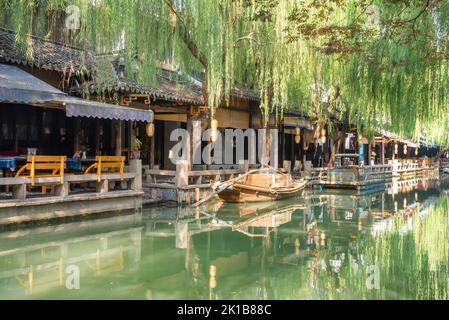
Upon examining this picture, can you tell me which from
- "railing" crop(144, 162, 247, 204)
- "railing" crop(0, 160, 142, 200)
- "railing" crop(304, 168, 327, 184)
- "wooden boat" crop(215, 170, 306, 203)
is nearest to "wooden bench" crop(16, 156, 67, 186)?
"railing" crop(0, 160, 142, 200)

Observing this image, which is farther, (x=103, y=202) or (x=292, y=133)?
(x=292, y=133)

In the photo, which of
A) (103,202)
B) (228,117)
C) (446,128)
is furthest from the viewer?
(228,117)

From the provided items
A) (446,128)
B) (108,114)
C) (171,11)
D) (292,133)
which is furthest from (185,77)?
(292,133)

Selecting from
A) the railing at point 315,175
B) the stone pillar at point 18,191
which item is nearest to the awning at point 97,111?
the stone pillar at point 18,191

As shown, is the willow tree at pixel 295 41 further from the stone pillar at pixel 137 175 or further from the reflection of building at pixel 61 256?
the reflection of building at pixel 61 256

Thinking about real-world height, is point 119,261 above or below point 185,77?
below

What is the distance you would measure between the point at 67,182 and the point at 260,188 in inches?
233

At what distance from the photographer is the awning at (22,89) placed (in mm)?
8734

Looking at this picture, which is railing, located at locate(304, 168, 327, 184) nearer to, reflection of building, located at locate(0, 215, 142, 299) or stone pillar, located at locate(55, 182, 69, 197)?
reflection of building, located at locate(0, 215, 142, 299)

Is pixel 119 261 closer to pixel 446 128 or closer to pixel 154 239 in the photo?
pixel 154 239

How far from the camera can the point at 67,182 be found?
1003 centimetres

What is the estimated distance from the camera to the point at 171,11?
36.4 feet
